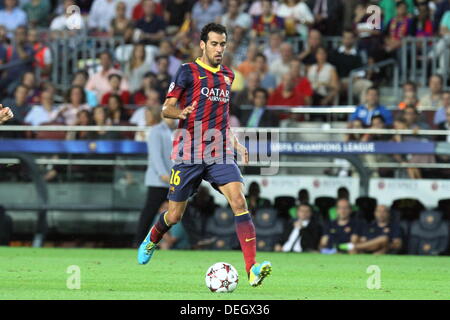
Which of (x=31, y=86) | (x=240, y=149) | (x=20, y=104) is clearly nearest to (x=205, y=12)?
(x=31, y=86)

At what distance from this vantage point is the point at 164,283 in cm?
1080

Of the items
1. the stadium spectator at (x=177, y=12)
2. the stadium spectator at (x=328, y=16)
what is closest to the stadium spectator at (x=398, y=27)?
the stadium spectator at (x=328, y=16)

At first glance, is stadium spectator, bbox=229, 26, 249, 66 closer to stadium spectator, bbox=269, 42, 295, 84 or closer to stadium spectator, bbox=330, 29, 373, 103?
stadium spectator, bbox=269, 42, 295, 84

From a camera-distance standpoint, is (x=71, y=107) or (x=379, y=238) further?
(x=71, y=107)

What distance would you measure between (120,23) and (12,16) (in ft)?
8.67

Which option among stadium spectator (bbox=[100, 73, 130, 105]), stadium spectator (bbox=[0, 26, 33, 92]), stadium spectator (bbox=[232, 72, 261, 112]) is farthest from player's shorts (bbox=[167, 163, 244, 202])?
stadium spectator (bbox=[0, 26, 33, 92])

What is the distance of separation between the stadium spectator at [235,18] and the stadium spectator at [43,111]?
4436 millimetres

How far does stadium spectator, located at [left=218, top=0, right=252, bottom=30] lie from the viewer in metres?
22.2

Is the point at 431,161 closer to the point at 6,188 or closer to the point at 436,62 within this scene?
the point at 436,62

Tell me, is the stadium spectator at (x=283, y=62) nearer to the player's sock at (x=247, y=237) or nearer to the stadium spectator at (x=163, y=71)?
the stadium spectator at (x=163, y=71)

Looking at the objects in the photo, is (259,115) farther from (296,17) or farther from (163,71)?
(296,17)

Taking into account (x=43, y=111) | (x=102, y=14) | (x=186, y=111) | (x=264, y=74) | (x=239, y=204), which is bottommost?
(x=239, y=204)

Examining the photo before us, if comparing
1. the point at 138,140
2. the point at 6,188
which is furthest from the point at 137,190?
the point at 6,188

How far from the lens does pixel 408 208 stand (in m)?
17.0
